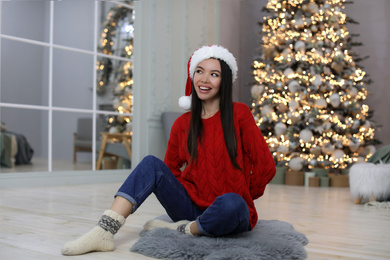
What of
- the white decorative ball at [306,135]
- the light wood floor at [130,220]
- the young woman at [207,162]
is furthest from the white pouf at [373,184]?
the young woman at [207,162]

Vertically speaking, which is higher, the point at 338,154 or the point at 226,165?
the point at 226,165

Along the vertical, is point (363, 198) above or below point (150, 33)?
below

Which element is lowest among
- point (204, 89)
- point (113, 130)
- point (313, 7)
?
point (113, 130)

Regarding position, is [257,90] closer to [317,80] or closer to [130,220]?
[317,80]

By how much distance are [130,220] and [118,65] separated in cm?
274

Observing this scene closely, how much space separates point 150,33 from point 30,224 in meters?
3.11

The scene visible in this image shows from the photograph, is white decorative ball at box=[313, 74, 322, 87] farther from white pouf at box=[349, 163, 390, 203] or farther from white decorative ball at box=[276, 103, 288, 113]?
white pouf at box=[349, 163, 390, 203]

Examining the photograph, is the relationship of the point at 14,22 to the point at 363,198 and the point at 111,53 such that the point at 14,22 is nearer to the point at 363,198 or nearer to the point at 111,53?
the point at 111,53

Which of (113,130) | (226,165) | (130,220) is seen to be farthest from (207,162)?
(113,130)

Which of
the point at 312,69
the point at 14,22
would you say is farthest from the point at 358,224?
the point at 14,22

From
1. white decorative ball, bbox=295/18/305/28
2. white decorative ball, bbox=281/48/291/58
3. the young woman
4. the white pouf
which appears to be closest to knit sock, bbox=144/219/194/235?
the young woman

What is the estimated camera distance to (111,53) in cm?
468

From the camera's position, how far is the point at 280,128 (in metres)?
4.58

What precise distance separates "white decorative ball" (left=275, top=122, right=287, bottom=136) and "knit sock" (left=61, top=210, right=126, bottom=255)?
3.21 m
